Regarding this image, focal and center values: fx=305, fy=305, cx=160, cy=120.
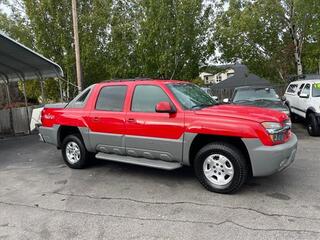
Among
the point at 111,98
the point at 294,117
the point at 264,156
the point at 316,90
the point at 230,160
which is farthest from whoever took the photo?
the point at 294,117

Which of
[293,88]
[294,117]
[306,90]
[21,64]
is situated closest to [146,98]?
[306,90]

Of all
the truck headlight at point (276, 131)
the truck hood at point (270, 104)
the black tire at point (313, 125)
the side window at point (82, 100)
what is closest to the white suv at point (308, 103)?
the black tire at point (313, 125)

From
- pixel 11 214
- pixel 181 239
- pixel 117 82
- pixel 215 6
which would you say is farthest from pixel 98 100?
pixel 215 6

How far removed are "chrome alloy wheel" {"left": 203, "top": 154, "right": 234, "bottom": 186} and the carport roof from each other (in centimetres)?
626

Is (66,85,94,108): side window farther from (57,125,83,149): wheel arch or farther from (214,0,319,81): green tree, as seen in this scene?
(214,0,319,81): green tree

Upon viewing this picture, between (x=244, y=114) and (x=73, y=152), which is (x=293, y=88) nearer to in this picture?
(x=244, y=114)

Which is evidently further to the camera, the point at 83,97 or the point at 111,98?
the point at 83,97

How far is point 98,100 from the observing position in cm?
621

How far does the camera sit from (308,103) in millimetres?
9797

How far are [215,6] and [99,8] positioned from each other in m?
5.75

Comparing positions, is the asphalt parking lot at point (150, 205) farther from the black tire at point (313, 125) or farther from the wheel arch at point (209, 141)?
the black tire at point (313, 125)

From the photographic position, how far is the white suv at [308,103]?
932 centimetres

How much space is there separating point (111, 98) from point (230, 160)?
2661 millimetres

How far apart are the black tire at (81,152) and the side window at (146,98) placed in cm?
162
